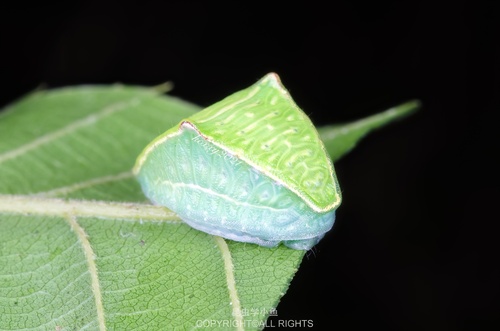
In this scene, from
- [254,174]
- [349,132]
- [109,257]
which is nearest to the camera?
[254,174]

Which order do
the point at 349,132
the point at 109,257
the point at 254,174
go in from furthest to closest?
1. the point at 349,132
2. the point at 109,257
3. the point at 254,174

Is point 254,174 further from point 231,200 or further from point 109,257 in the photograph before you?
point 109,257

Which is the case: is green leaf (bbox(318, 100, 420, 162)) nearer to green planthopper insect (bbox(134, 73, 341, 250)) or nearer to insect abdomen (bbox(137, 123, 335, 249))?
green planthopper insect (bbox(134, 73, 341, 250))

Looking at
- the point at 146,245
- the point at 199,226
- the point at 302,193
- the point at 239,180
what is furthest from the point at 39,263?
the point at 302,193

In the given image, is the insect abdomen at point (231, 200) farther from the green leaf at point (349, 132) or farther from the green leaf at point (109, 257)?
the green leaf at point (349, 132)

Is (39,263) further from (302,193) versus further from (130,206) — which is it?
(302,193)

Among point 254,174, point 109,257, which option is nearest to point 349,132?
point 254,174

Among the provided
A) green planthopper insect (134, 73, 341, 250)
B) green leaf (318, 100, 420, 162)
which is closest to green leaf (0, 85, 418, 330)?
green leaf (318, 100, 420, 162)
